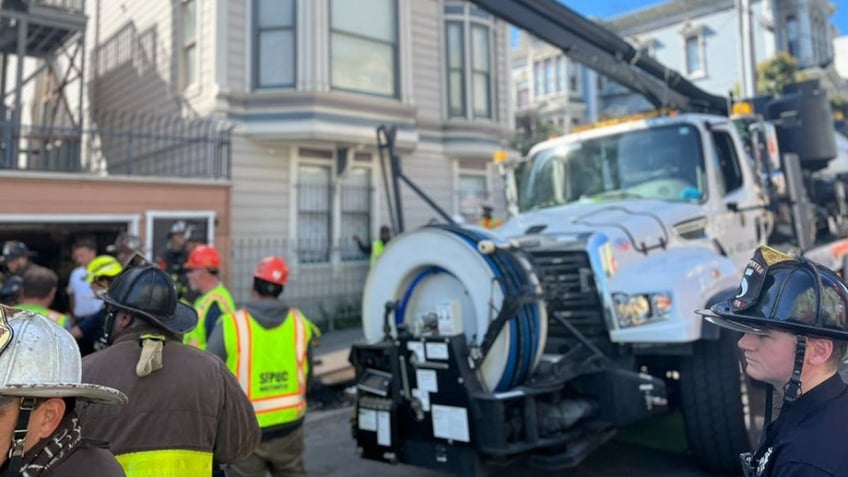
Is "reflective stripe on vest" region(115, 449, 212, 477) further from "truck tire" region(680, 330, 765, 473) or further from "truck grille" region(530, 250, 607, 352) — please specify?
"truck tire" region(680, 330, 765, 473)

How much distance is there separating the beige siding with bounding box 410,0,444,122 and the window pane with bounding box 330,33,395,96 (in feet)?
3.30

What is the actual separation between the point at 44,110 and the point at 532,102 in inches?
956

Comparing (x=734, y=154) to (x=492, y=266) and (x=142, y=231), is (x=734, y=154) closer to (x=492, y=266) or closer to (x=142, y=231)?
(x=492, y=266)

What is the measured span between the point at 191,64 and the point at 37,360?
11212 mm

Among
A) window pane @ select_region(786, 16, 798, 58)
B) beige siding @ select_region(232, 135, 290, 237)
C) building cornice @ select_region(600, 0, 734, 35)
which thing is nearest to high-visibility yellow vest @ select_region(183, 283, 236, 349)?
beige siding @ select_region(232, 135, 290, 237)

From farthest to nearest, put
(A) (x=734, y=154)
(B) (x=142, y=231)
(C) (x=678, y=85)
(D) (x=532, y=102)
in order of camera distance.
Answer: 1. (D) (x=532, y=102)
2. (B) (x=142, y=231)
3. (C) (x=678, y=85)
4. (A) (x=734, y=154)

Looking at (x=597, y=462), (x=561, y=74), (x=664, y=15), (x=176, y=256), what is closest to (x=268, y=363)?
(x=597, y=462)

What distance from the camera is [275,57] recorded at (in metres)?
10.9

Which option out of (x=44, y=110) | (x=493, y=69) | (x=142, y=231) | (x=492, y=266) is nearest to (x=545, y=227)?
(x=492, y=266)

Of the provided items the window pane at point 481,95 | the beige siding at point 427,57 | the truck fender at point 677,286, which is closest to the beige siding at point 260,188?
the beige siding at point 427,57

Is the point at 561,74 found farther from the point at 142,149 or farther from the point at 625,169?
the point at 625,169

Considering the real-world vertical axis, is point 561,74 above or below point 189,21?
above

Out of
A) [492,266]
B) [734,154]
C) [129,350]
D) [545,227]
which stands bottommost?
[129,350]

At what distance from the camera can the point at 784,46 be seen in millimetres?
27016
